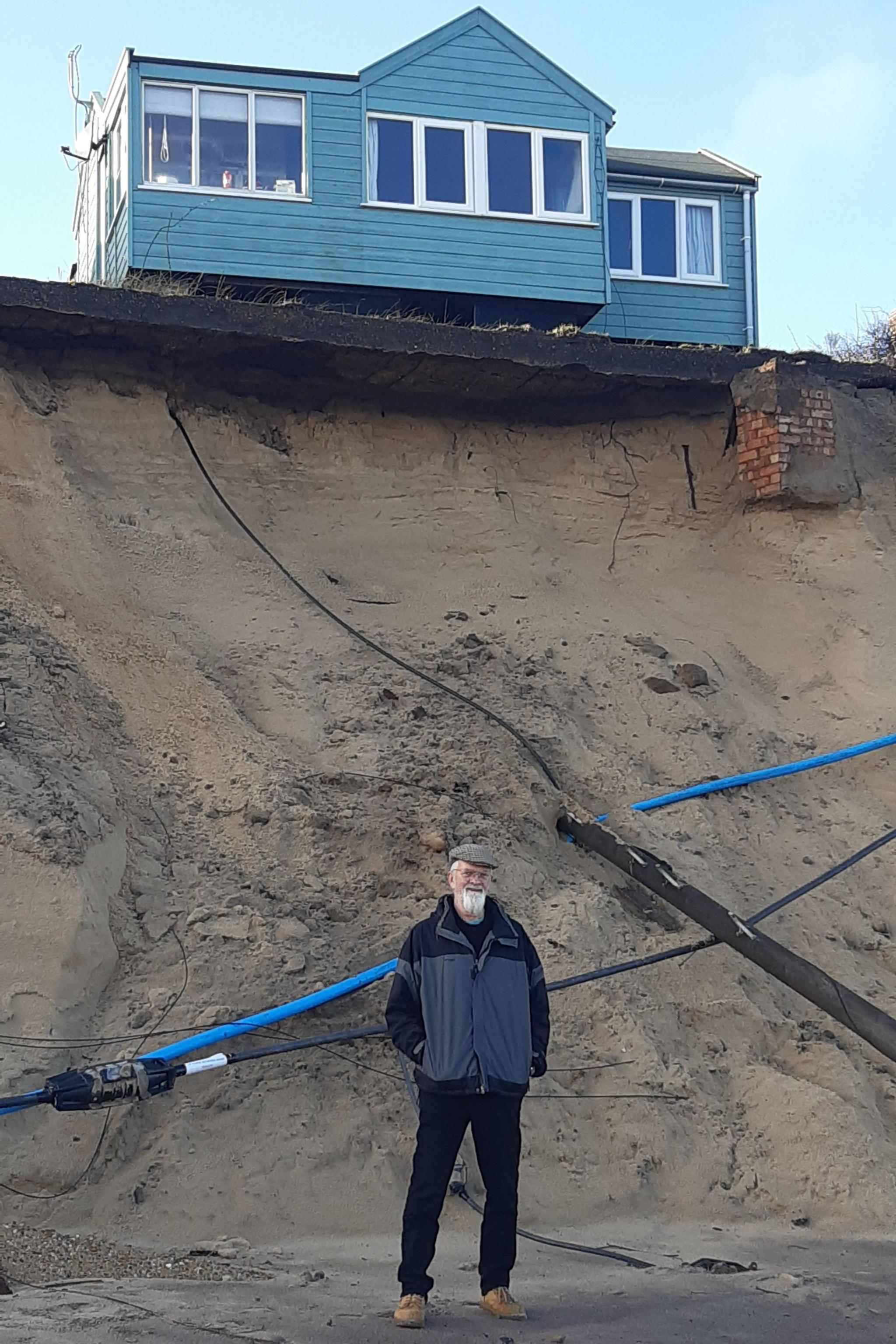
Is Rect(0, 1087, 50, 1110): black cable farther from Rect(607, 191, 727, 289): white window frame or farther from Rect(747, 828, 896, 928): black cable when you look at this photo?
Rect(607, 191, 727, 289): white window frame

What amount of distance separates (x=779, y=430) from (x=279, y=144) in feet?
21.4

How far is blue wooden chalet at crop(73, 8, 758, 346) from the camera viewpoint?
14133mm

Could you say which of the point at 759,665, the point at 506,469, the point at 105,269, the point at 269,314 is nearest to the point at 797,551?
the point at 759,665

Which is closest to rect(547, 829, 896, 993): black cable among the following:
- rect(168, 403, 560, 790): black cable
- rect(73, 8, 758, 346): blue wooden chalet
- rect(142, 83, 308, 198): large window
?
rect(168, 403, 560, 790): black cable

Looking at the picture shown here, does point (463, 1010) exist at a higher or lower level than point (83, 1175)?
higher

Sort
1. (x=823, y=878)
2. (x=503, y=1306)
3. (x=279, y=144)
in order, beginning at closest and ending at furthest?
(x=503, y=1306) < (x=823, y=878) < (x=279, y=144)

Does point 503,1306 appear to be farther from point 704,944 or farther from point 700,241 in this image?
point 700,241

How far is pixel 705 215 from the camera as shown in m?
16.8

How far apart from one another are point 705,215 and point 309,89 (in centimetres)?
499

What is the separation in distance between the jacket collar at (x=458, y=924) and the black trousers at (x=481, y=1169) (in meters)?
0.53

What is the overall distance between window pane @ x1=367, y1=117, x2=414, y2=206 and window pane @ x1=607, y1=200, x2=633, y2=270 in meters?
2.64

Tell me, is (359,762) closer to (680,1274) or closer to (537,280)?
(680,1274)

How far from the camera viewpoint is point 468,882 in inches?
200

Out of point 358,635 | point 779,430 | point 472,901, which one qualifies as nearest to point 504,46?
point 779,430
